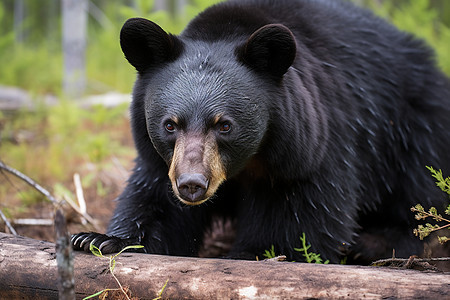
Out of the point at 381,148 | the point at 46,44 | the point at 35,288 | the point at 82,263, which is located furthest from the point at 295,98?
the point at 46,44

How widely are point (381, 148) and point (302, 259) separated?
4.40 feet

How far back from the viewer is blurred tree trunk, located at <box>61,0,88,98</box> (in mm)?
12344

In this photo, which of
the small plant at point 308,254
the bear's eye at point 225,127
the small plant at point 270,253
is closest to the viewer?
the bear's eye at point 225,127

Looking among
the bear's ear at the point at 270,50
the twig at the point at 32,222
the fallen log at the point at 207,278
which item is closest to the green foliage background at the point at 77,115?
the twig at the point at 32,222

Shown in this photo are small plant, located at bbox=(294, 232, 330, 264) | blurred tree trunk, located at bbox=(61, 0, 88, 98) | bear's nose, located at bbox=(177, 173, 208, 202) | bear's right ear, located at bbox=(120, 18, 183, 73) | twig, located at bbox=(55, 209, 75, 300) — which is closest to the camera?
twig, located at bbox=(55, 209, 75, 300)

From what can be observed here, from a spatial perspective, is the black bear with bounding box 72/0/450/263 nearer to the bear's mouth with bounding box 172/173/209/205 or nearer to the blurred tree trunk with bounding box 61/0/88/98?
the bear's mouth with bounding box 172/173/209/205

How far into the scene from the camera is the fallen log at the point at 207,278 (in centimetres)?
240

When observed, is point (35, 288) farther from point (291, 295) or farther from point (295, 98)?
point (295, 98)

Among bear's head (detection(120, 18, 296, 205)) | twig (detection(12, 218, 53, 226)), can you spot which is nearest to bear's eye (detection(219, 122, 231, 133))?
bear's head (detection(120, 18, 296, 205))

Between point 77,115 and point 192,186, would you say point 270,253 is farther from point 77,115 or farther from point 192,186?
point 77,115

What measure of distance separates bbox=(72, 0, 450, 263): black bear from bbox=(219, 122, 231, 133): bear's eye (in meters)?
0.02

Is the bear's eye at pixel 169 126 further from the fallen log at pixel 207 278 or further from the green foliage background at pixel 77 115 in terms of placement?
the green foliage background at pixel 77 115

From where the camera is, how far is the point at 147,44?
343 cm

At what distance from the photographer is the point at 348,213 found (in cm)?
395
